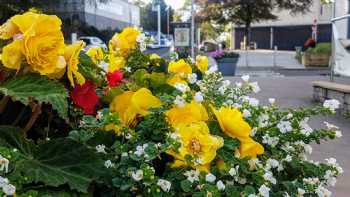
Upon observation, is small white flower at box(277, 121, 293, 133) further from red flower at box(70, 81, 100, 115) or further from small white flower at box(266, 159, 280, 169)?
red flower at box(70, 81, 100, 115)

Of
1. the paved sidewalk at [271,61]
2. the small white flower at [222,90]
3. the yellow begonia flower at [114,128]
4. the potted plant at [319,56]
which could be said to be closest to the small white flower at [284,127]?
the small white flower at [222,90]

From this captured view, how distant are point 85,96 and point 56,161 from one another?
34 centimetres

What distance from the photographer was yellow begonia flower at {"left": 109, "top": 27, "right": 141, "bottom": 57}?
2488 mm

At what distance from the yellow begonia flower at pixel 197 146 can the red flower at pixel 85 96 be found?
0.32 m

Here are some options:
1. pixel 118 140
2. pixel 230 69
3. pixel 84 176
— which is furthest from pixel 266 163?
pixel 230 69

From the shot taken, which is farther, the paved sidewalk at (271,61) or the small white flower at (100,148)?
the paved sidewalk at (271,61)

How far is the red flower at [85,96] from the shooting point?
185 cm

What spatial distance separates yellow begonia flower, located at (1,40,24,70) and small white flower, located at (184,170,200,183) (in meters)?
0.56

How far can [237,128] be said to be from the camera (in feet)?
5.90

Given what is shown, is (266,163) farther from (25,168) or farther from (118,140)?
(25,168)

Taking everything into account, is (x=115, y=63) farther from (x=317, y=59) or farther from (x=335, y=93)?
(x=317, y=59)

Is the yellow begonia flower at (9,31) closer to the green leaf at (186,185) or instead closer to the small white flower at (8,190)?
the small white flower at (8,190)

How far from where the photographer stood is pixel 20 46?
162cm

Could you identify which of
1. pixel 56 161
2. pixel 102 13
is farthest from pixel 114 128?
pixel 102 13
